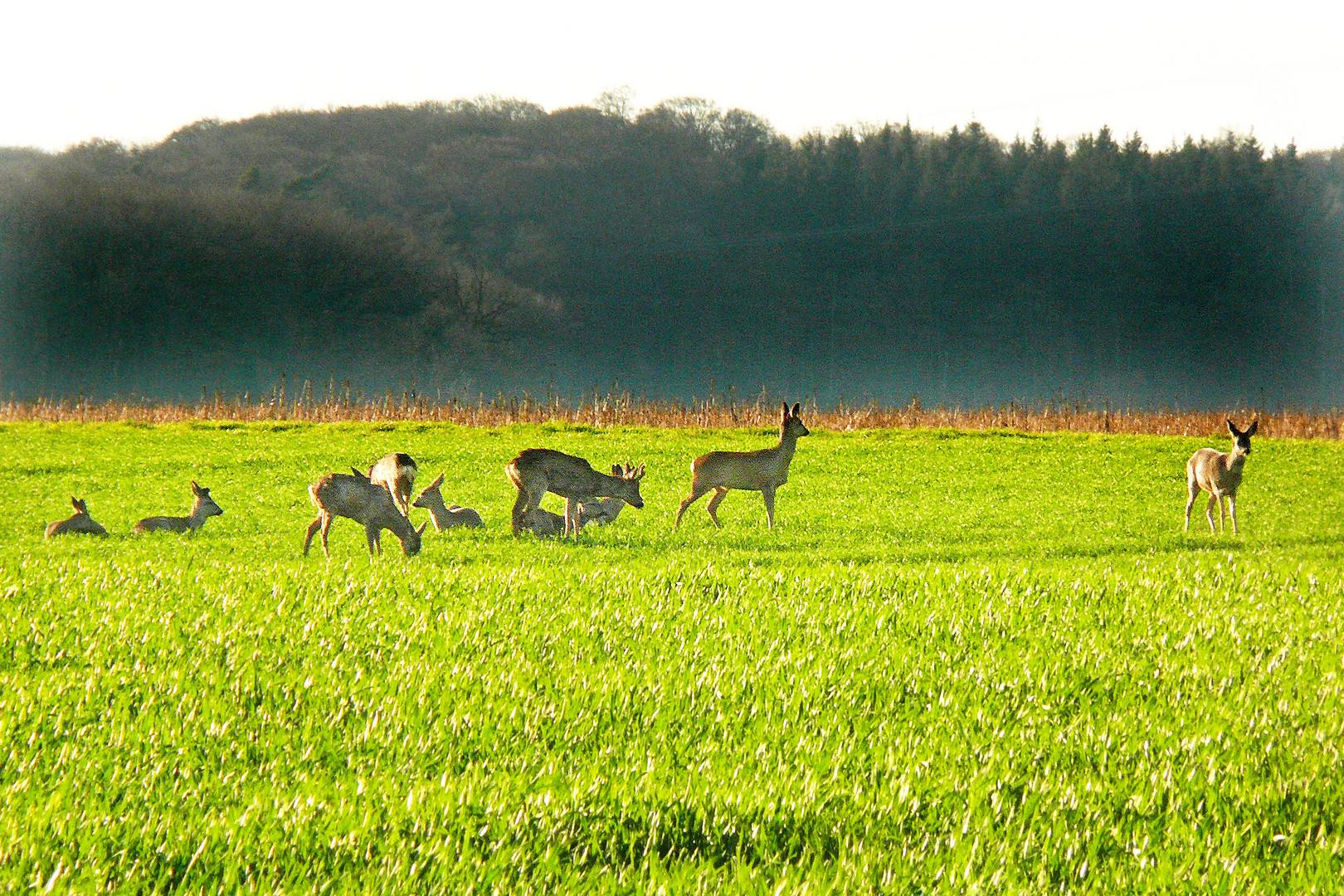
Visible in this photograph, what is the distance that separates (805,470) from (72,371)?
97827 mm

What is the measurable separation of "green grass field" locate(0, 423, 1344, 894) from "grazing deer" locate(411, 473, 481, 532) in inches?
173

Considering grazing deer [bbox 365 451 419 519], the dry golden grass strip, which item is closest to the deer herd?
grazing deer [bbox 365 451 419 519]

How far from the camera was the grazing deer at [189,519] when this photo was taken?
20828 mm

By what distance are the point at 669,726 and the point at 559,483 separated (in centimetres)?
1217

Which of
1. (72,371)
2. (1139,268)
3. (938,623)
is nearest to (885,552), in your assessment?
(938,623)

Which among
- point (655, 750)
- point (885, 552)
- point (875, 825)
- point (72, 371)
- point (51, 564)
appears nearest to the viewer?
point (875, 825)

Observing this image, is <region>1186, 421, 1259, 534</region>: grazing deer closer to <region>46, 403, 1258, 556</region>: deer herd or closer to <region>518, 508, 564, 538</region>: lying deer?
<region>46, 403, 1258, 556</region>: deer herd

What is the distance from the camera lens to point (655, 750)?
6.10 m

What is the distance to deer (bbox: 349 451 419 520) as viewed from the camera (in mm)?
16344

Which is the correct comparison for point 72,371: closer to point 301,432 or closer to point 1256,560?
point 301,432

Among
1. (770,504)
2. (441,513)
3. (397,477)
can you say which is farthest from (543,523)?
(397,477)

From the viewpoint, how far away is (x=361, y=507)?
15477mm

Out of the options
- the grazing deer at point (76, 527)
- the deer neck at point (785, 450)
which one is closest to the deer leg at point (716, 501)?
the deer neck at point (785, 450)

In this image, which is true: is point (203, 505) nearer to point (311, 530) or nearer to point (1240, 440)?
point (311, 530)
